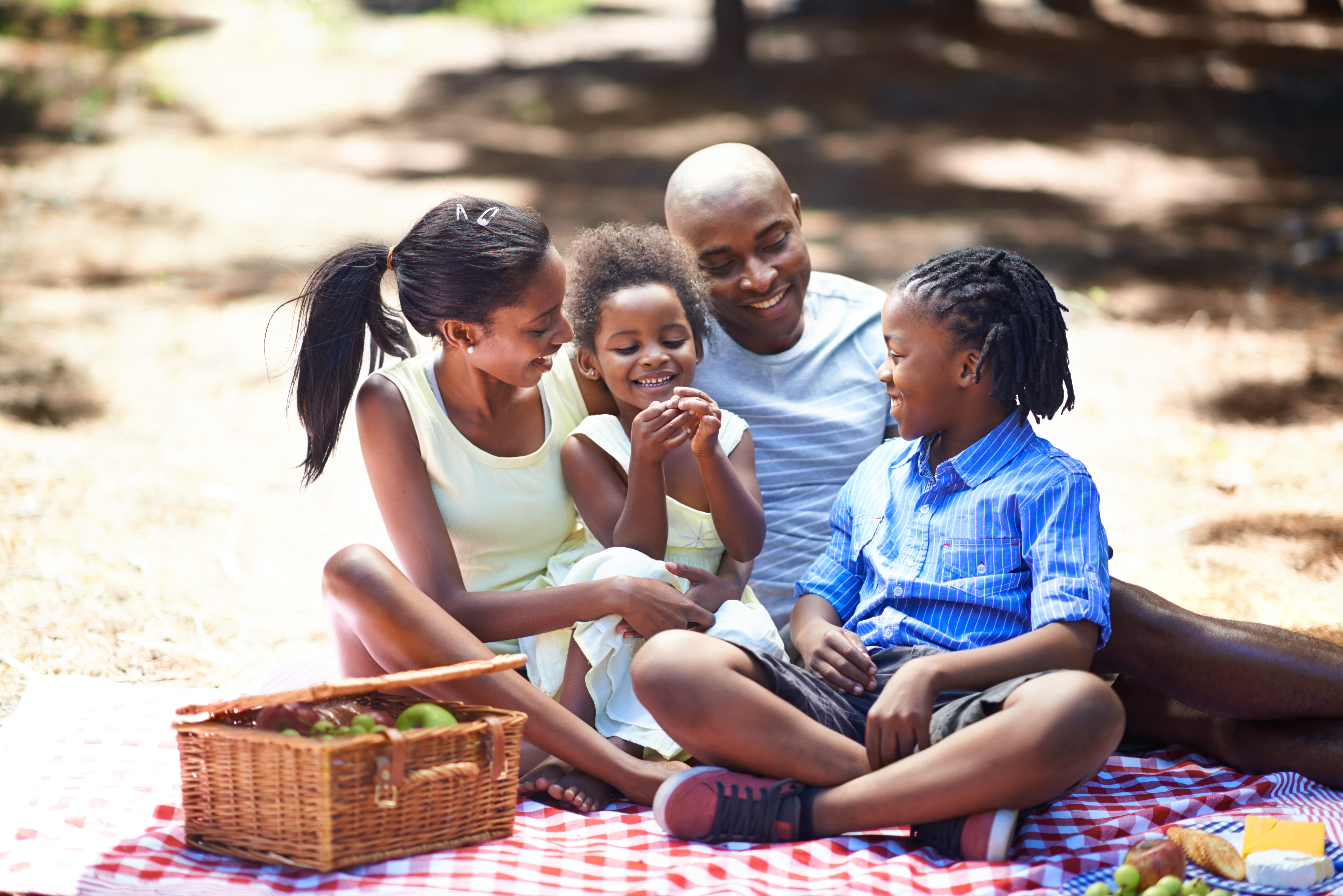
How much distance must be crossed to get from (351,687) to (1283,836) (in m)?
1.85

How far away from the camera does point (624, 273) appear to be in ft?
10.4

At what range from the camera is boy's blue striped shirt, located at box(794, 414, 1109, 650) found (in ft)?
8.47

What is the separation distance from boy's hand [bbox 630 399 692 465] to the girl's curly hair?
1.23 feet

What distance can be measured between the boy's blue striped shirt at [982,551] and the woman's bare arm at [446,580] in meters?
0.42

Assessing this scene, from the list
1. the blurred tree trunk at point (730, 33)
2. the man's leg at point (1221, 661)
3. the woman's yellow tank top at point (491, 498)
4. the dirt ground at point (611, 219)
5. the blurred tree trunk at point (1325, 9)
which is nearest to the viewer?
the man's leg at point (1221, 661)

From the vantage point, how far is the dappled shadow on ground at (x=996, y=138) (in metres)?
8.68

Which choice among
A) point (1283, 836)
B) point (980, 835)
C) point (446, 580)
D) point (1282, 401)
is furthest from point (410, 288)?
point (1282, 401)

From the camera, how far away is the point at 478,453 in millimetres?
3107

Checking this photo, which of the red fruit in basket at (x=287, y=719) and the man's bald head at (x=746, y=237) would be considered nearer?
the red fruit in basket at (x=287, y=719)

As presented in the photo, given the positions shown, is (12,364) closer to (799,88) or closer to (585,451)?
(585,451)

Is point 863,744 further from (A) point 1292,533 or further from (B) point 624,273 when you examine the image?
(A) point 1292,533

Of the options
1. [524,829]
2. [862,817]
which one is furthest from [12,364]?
[862,817]

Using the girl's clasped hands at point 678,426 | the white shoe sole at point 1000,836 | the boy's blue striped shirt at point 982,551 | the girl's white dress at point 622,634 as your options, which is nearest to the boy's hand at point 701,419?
the girl's clasped hands at point 678,426

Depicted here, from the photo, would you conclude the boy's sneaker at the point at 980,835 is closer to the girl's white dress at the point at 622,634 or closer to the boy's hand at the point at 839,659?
the boy's hand at the point at 839,659
